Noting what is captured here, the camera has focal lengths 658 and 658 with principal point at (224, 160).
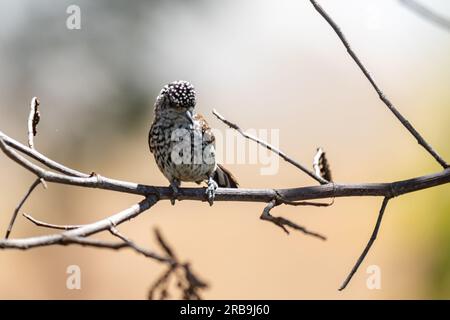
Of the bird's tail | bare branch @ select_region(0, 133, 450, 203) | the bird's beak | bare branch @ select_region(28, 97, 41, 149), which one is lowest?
bare branch @ select_region(0, 133, 450, 203)

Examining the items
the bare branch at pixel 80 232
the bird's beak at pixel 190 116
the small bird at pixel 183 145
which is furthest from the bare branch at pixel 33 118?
the bird's beak at pixel 190 116

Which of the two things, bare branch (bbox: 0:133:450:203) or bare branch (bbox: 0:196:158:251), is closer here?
bare branch (bbox: 0:196:158:251)

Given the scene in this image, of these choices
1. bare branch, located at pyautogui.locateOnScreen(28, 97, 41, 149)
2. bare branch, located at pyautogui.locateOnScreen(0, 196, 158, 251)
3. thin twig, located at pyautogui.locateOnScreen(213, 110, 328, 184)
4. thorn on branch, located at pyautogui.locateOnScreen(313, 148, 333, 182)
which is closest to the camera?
bare branch, located at pyautogui.locateOnScreen(0, 196, 158, 251)

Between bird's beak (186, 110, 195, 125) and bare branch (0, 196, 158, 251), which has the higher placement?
bird's beak (186, 110, 195, 125)

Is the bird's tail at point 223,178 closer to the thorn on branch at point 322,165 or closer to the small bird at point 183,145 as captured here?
the small bird at point 183,145

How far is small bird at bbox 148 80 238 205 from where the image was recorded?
13.0 feet

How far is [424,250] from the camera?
10336mm

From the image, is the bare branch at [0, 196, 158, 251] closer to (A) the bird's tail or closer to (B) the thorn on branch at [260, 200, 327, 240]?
(B) the thorn on branch at [260, 200, 327, 240]

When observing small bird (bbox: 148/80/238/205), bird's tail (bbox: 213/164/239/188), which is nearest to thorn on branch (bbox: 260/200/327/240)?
small bird (bbox: 148/80/238/205)

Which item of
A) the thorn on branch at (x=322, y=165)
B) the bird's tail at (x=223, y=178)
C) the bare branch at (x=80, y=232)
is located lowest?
the bare branch at (x=80, y=232)

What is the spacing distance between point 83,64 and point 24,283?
4810mm

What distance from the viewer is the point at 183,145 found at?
408 cm

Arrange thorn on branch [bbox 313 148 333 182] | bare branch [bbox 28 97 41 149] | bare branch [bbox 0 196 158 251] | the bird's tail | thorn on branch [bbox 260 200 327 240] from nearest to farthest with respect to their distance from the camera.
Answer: bare branch [bbox 0 196 158 251], thorn on branch [bbox 260 200 327 240], bare branch [bbox 28 97 41 149], thorn on branch [bbox 313 148 333 182], the bird's tail

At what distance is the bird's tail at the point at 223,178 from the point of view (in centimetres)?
412
